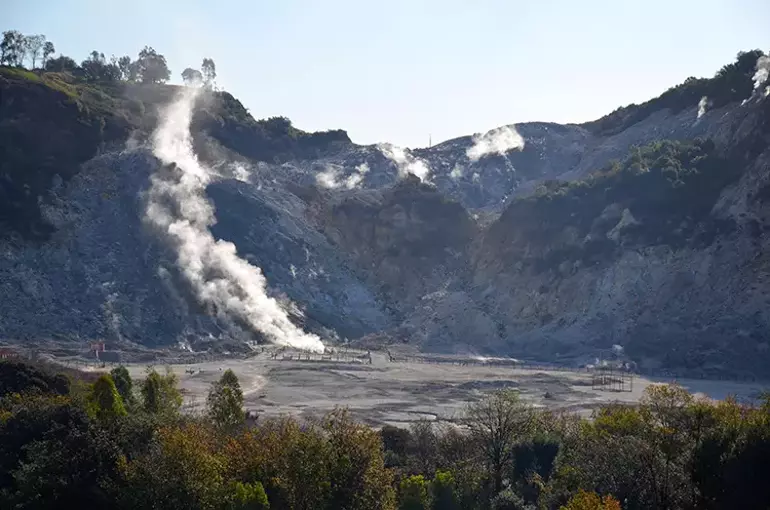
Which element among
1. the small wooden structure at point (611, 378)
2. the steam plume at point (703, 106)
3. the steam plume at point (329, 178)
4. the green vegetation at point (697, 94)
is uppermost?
the green vegetation at point (697, 94)

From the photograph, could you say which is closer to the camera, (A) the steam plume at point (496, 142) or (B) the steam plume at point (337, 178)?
(B) the steam plume at point (337, 178)

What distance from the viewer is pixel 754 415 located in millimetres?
35656

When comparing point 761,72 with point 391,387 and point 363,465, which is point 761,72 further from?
point 363,465

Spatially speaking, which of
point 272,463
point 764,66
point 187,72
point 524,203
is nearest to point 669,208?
point 524,203

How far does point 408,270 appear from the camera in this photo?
141 m

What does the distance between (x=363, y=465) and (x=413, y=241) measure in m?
112

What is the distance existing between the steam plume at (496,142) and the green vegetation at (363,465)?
146 m

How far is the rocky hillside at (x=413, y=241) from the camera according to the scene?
104 metres

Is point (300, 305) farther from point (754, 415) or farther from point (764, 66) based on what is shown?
point (754, 415)

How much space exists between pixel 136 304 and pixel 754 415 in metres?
85.0

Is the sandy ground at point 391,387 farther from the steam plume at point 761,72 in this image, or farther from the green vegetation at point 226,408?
the steam plume at point 761,72

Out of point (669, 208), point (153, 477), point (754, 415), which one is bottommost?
point (153, 477)

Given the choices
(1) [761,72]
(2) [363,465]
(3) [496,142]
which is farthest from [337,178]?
(2) [363,465]

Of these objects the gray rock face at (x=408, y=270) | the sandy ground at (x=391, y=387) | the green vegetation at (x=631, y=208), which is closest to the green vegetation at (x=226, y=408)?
the sandy ground at (x=391, y=387)
